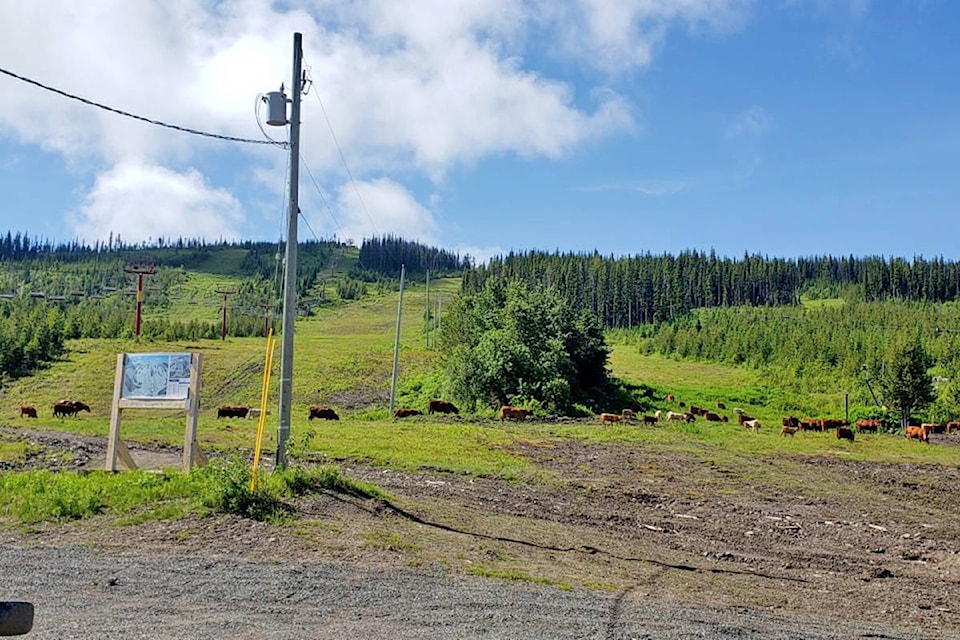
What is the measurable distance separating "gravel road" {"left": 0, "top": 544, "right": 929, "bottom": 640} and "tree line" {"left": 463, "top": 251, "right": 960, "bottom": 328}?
147444mm

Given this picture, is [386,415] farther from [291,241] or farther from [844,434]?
[291,241]

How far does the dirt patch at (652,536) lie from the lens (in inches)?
386

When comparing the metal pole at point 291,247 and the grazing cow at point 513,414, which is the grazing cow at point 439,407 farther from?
the metal pole at point 291,247

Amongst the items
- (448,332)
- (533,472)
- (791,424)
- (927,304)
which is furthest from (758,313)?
(533,472)

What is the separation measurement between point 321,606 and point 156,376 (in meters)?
8.23

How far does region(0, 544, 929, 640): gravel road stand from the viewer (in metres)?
7.05

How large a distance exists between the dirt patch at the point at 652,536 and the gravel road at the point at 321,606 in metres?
0.60

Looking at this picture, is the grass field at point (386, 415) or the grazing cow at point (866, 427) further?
the grazing cow at point (866, 427)

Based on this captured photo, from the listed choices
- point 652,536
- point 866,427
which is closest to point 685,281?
point 866,427

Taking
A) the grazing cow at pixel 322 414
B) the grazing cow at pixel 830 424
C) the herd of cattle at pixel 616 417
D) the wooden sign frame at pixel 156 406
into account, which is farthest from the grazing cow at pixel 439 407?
the wooden sign frame at pixel 156 406

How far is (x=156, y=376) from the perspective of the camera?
573 inches

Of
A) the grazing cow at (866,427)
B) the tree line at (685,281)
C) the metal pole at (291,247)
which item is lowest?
the grazing cow at (866,427)

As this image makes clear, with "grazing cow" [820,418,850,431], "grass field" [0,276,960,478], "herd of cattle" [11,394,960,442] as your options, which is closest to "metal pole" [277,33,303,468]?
"grass field" [0,276,960,478]

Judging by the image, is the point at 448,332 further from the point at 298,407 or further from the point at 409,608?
the point at 409,608
